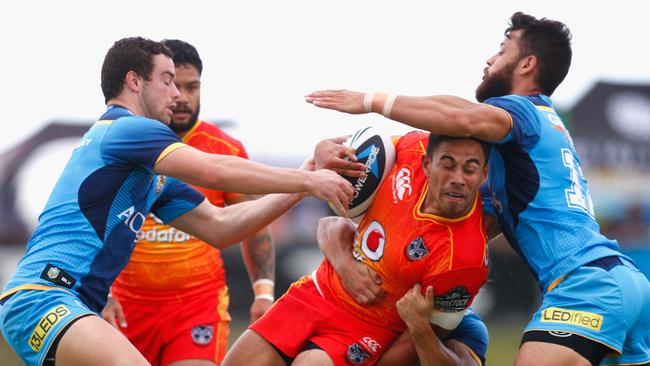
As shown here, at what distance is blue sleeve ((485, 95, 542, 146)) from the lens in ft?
20.4

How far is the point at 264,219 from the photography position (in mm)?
7344

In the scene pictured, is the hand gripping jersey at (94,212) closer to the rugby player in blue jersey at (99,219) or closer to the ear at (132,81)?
the rugby player in blue jersey at (99,219)

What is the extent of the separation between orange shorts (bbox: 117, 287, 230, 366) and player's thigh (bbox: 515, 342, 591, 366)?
123 inches

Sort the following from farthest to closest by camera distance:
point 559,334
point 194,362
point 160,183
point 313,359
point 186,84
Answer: point 186,84
point 194,362
point 160,183
point 313,359
point 559,334

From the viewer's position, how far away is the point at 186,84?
895 centimetres

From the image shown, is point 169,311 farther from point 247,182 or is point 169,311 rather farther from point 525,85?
point 525,85

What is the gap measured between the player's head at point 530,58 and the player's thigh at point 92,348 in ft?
9.92

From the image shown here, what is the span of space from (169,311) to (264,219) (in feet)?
5.73

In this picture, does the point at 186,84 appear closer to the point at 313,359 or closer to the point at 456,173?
the point at 313,359

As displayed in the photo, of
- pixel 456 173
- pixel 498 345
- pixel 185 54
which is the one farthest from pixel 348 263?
pixel 498 345

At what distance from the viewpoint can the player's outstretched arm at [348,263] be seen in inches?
259

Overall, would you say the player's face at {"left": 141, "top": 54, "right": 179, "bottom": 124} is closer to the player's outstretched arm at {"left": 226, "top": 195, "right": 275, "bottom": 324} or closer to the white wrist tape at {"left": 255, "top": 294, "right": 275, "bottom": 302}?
the player's outstretched arm at {"left": 226, "top": 195, "right": 275, "bottom": 324}

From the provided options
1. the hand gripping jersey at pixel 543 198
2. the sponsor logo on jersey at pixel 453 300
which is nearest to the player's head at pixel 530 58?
the hand gripping jersey at pixel 543 198

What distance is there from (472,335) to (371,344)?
2.65 feet
